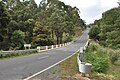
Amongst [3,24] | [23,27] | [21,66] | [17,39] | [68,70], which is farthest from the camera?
[23,27]

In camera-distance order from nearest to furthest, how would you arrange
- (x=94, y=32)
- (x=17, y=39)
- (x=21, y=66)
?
(x=21, y=66) < (x=17, y=39) < (x=94, y=32)

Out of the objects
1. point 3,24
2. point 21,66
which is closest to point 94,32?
point 3,24

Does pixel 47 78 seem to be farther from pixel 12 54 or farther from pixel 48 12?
pixel 48 12

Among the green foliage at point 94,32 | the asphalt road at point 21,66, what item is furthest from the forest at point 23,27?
the asphalt road at point 21,66

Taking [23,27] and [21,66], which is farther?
[23,27]

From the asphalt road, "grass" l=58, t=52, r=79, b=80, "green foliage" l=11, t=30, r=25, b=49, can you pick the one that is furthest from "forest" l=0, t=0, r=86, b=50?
"grass" l=58, t=52, r=79, b=80

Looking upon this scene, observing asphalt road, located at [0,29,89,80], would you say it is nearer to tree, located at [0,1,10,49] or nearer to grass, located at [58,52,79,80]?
grass, located at [58,52,79,80]

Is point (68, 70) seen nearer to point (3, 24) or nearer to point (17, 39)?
point (3, 24)

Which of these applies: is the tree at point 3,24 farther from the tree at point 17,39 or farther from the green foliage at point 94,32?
the green foliage at point 94,32

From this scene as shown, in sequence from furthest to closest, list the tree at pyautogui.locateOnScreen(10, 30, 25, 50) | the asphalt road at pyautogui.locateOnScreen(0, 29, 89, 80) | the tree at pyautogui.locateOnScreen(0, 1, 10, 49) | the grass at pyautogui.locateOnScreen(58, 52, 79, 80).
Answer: the tree at pyautogui.locateOnScreen(10, 30, 25, 50), the tree at pyautogui.locateOnScreen(0, 1, 10, 49), the grass at pyautogui.locateOnScreen(58, 52, 79, 80), the asphalt road at pyautogui.locateOnScreen(0, 29, 89, 80)

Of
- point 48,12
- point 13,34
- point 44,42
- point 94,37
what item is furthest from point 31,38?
point 94,37

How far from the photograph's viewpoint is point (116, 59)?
108 feet

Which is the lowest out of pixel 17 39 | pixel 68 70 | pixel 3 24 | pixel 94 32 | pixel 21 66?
pixel 68 70

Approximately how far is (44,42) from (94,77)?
5090cm
